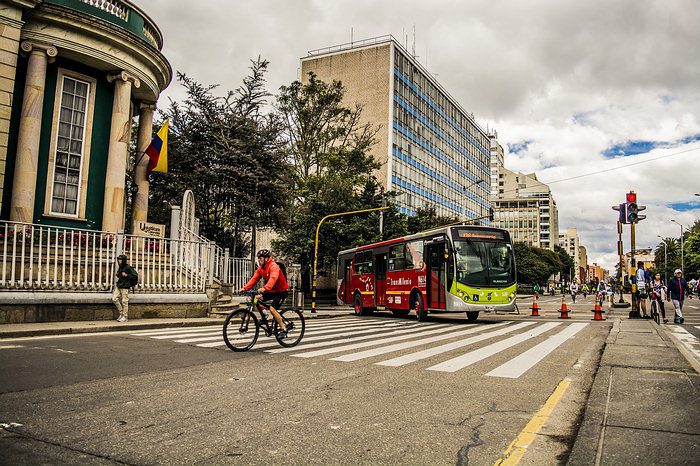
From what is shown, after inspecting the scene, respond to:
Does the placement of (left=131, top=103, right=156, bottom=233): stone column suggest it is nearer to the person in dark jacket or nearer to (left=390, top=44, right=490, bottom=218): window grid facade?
the person in dark jacket

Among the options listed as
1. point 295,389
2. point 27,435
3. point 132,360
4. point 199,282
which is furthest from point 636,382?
point 199,282

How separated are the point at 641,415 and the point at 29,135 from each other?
56.4 ft

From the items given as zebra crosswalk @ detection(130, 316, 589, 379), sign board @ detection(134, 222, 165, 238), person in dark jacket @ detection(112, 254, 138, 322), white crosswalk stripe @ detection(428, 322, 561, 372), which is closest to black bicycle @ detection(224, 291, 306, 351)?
zebra crosswalk @ detection(130, 316, 589, 379)

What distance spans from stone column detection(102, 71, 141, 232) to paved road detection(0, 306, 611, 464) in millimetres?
8626

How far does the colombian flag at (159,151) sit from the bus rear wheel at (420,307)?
11060 mm

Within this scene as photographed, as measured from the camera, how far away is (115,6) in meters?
17.7

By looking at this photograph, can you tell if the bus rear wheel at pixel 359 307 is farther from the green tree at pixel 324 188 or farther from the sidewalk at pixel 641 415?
the sidewalk at pixel 641 415

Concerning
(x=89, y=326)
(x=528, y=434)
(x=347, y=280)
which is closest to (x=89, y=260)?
(x=89, y=326)

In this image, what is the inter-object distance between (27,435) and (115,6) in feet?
58.0

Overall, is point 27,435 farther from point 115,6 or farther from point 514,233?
point 514,233

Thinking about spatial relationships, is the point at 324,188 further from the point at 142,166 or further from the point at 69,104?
the point at 69,104

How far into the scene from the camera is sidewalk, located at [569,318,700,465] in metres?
3.55

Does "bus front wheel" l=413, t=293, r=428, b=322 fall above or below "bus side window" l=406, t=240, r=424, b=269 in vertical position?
below

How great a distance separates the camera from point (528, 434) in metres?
4.14
